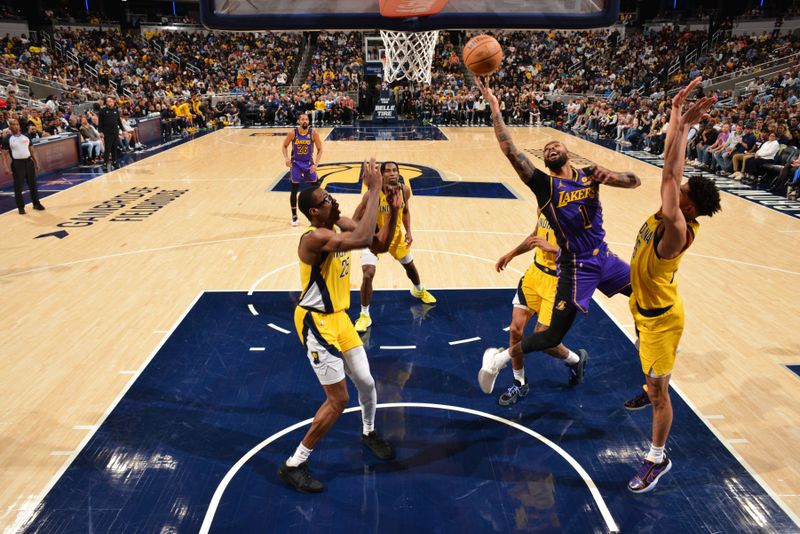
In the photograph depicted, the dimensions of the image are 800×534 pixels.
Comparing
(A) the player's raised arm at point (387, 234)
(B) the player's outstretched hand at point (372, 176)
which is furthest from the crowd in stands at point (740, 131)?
(B) the player's outstretched hand at point (372, 176)

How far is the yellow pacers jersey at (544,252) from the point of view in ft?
14.8

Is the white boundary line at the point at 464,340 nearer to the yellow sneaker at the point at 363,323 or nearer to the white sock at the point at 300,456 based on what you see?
the yellow sneaker at the point at 363,323

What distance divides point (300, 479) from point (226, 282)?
4.04m

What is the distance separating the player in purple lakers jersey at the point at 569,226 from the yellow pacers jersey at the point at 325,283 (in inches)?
51.5

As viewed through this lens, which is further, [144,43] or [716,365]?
[144,43]

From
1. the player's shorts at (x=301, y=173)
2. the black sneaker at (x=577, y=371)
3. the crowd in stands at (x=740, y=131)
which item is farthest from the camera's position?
the crowd in stands at (x=740, y=131)

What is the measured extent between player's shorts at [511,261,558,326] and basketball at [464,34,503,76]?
1592 millimetres

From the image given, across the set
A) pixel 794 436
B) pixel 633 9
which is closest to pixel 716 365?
pixel 794 436

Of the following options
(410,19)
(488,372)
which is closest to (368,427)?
(488,372)

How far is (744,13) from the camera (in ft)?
94.6

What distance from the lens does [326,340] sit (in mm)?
3652

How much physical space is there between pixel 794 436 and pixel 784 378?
932 mm

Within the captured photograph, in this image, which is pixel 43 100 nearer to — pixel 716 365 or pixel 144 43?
pixel 144 43

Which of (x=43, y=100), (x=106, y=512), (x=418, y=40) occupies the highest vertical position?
(x=418, y=40)
